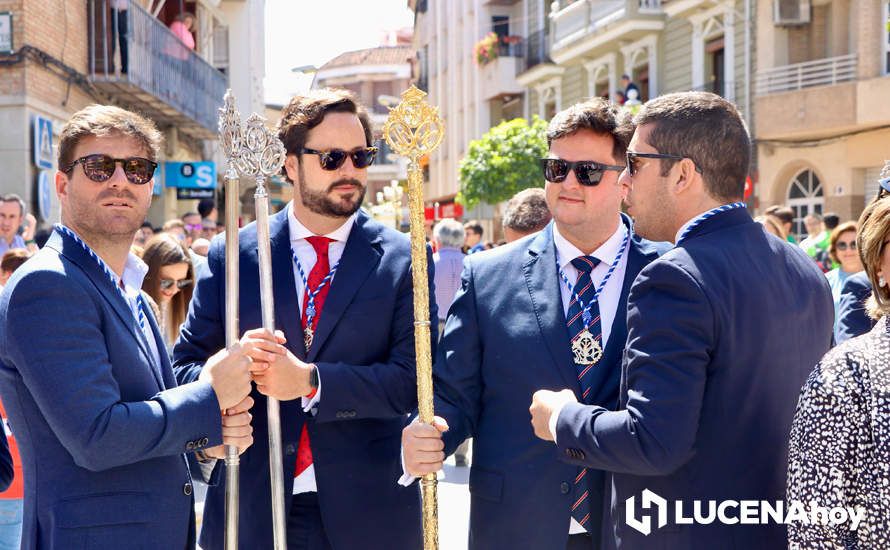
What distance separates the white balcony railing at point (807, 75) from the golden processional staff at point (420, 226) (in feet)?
65.6

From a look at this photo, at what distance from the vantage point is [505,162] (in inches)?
1288

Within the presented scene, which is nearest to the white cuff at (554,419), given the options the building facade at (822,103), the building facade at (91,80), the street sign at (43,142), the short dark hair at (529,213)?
the short dark hair at (529,213)

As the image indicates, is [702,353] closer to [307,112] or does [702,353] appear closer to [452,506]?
[307,112]

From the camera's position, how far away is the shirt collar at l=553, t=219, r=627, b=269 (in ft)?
12.2

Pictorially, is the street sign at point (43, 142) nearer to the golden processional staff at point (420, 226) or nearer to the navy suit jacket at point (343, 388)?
the navy suit jacket at point (343, 388)

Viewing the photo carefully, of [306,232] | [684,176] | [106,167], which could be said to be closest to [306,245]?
[306,232]

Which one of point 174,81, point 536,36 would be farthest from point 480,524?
point 536,36

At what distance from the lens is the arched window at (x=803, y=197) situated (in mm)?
23281

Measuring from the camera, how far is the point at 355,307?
385cm

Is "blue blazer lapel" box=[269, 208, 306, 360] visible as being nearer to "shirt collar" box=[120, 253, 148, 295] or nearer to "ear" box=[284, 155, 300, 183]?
"ear" box=[284, 155, 300, 183]

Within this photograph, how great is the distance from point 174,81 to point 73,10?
412 cm

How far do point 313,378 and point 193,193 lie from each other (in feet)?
65.0

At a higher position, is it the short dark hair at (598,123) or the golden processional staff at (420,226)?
the short dark hair at (598,123)

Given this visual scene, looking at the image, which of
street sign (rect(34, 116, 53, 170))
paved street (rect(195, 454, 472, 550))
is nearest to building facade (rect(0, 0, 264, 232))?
street sign (rect(34, 116, 53, 170))
